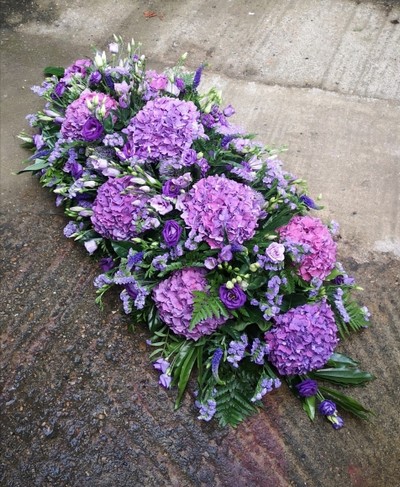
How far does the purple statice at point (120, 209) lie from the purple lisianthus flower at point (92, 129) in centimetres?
26

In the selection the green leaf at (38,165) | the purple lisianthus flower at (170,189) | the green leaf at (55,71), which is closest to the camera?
the purple lisianthus flower at (170,189)

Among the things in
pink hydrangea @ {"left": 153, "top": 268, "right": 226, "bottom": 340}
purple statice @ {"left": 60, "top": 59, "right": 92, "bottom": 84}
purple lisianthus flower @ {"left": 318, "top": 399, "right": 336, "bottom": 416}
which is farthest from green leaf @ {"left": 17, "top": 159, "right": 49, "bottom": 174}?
purple lisianthus flower @ {"left": 318, "top": 399, "right": 336, "bottom": 416}

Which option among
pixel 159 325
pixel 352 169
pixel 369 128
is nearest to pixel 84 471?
pixel 159 325

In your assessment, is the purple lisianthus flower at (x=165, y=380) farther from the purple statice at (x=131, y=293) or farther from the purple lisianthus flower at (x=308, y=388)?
the purple lisianthus flower at (x=308, y=388)

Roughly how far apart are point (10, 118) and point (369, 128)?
218 centimetres

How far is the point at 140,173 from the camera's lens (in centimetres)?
250

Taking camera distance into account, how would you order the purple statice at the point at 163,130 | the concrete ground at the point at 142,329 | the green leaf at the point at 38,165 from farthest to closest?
1. the green leaf at the point at 38,165
2. the purple statice at the point at 163,130
3. the concrete ground at the point at 142,329

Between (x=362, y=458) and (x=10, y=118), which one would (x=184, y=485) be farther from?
(x=10, y=118)

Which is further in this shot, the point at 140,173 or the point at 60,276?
the point at 60,276

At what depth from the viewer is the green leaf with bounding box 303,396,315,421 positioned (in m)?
2.23

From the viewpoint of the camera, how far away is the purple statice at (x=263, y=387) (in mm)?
2195

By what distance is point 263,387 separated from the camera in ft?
7.26

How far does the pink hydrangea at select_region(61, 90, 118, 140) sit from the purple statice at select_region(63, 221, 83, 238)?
1.41ft

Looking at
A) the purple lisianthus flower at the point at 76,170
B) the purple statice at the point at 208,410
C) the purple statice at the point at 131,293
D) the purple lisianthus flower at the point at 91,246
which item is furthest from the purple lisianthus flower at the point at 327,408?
the purple lisianthus flower at the point at 76,170
